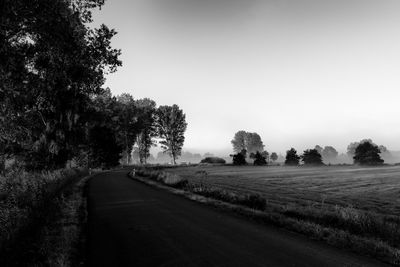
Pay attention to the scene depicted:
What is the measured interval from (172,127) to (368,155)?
5449 cm

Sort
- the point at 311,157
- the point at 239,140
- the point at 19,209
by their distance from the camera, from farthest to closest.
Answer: the point at 239,140
the point at 311,157
the point at 19,209

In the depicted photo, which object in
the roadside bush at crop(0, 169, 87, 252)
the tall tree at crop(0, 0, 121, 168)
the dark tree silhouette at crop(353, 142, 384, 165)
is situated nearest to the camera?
the roadside bush at crop(0, 169, 87, 252)

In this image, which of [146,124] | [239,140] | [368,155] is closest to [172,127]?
[146,124]

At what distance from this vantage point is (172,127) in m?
87.4

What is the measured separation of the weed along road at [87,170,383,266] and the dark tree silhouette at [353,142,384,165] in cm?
7137

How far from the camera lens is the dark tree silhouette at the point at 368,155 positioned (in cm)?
7025

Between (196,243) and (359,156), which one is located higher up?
(359,156)

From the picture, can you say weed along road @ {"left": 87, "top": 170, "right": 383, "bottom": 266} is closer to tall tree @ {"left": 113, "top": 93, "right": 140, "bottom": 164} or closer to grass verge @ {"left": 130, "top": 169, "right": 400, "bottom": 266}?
grass verge @ {"left": 130, "top": 169, "right": 400, "bottom": 266}

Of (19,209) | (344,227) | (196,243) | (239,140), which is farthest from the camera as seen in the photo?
(239,140)

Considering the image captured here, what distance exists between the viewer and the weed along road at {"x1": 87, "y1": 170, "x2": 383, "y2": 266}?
6.55 meters

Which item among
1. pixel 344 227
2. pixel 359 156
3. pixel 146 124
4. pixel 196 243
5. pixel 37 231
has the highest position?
pixel 146 124

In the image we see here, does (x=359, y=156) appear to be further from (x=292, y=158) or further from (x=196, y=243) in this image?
(x=196, y=243)

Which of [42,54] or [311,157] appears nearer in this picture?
[42,54]

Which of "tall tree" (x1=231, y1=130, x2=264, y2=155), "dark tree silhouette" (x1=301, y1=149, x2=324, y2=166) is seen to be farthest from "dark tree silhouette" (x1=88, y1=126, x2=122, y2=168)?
"tall tree" (x1=231, y1=130, x2=264, y2=155)
